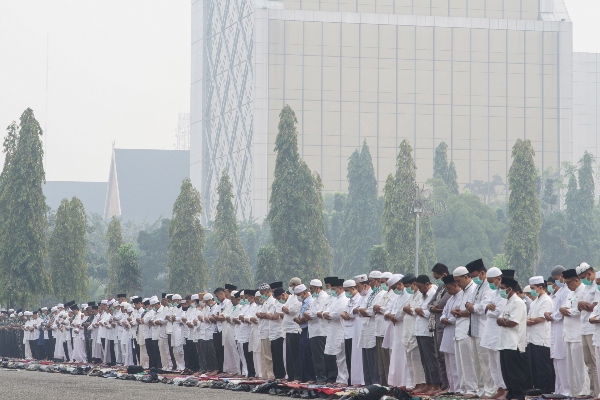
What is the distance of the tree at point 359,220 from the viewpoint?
264 feet

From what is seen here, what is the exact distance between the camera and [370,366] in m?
20.3

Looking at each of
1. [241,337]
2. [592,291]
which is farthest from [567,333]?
[241,337]

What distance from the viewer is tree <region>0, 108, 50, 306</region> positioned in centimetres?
4928

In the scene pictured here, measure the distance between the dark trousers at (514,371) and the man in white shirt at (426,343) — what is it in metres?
1.99

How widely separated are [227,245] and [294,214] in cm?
755

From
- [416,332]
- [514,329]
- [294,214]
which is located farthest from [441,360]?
[294,214]

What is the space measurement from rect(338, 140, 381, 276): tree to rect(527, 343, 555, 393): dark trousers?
201 feet

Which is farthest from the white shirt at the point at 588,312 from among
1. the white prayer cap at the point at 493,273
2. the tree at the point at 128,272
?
the tree at the point at 128,272

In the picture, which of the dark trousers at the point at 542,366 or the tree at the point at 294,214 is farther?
the tree at the point at 294,214

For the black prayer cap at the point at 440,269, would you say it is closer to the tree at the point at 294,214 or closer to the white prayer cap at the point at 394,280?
the white prayer cap at the point at 394,280

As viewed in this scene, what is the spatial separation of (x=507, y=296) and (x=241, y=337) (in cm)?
1001

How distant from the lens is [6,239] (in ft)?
165

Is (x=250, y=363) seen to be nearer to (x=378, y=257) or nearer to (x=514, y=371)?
(x=514, y=371)

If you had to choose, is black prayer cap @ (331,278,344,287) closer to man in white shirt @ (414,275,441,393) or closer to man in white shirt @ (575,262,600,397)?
man in white shirt @ (414,275,441,393)
